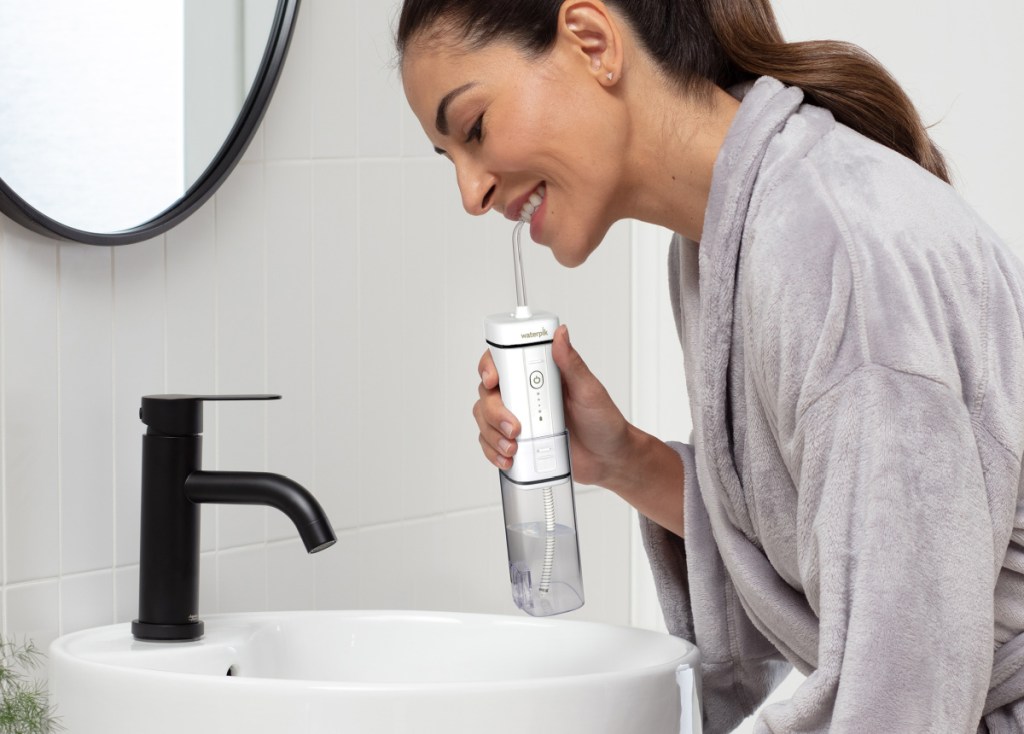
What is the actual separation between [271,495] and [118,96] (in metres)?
0.41

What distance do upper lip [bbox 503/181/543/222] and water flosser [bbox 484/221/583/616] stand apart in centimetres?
5

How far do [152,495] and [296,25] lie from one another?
1.75 feet

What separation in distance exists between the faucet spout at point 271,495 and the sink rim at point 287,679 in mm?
120

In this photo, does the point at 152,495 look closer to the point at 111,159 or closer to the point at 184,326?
the point at 184,326

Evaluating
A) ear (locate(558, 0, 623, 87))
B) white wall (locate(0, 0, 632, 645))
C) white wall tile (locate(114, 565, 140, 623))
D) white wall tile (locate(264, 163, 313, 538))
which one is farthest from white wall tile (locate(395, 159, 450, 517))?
ear (locate(558, 0, 623, 87))

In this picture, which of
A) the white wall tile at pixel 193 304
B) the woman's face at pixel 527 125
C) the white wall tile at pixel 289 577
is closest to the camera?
the woman's face at pixel 527 125

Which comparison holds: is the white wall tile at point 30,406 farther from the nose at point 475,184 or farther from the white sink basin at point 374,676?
the nose at point 475,184

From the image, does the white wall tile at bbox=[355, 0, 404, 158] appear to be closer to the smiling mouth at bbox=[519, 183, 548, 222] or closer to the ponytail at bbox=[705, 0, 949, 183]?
the smiling mouth at bbox=[519, 183, 548, 222]

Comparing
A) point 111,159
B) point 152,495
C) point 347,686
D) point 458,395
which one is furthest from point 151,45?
point 347,686

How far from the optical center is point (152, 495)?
1072mm

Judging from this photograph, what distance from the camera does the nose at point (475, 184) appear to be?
1.02 meters

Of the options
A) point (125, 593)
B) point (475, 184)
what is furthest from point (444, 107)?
point (125, 593)

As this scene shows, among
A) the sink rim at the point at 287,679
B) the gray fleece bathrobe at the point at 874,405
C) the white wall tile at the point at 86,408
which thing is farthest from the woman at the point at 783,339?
the white wall tile at the point at 86,408

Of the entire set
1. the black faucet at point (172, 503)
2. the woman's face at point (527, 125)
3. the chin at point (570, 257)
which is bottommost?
the black faucet at point (172, 503)
